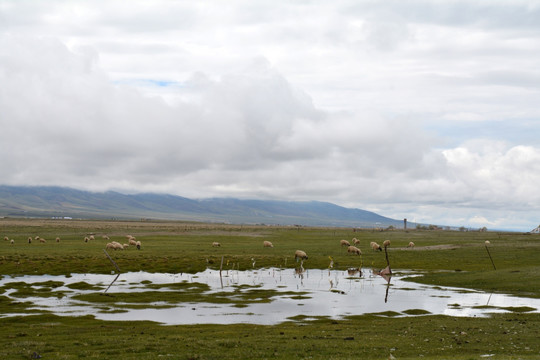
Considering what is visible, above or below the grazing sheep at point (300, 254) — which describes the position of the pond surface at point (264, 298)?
below

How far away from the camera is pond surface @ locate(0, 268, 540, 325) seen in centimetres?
3450

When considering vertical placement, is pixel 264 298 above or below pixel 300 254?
below

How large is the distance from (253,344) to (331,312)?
13.2 meters

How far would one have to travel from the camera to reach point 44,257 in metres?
69.1

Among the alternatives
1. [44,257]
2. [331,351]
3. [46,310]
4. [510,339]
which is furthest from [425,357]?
[44,257]

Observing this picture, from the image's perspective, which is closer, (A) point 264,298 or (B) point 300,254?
(A) point 264,298

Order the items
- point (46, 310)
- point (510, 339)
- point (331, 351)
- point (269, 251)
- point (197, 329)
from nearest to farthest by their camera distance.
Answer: point (331, 351)
point (510, 339)
point (197, 329)
point (46, 310)
point (269, 251)

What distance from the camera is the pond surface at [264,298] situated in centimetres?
3450

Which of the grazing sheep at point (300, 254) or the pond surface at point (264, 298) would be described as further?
the grazing sheep at point (300, 254)

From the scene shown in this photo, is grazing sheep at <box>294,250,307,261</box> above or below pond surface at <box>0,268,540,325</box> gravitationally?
above

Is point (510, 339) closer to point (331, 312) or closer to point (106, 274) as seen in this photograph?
point (331, 312)

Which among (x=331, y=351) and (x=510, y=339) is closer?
(x=331, y=351)

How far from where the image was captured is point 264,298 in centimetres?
4169

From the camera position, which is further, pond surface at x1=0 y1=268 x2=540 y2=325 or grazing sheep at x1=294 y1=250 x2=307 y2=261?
grazing sheep at x1=294 y1=250 x2=307 y2=261
